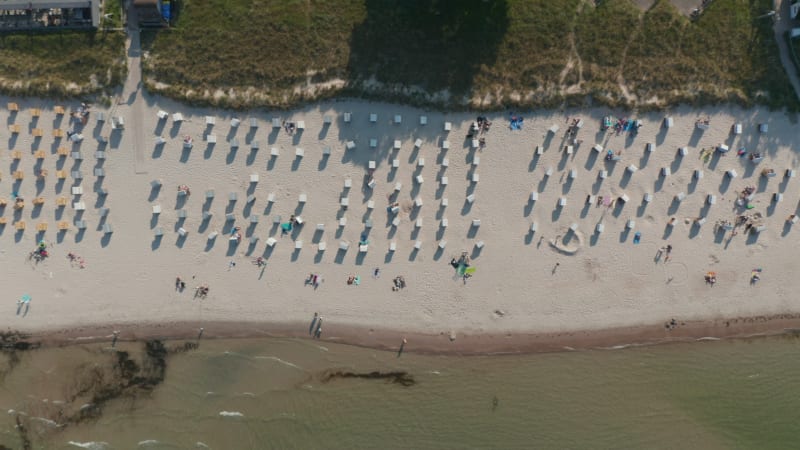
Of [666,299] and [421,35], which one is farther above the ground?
[421,35]

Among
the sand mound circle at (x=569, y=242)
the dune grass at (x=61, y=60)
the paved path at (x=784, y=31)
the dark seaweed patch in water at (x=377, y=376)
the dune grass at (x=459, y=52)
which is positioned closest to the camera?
the dune grass at (x=61, y=60)

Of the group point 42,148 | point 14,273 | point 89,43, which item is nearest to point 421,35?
point 89,43

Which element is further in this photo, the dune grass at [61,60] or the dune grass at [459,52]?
the dune grass at [459,52]

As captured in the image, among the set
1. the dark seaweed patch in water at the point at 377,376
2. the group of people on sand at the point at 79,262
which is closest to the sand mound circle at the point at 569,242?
the dark seaweed patch in water at the point at 377,376

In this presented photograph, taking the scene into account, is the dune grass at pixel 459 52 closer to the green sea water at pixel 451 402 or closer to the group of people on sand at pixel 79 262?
the group of people on sand at pixel 79 262

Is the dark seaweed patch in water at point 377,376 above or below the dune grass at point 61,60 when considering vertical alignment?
below

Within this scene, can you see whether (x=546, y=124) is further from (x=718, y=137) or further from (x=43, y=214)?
(x=43, y=214)

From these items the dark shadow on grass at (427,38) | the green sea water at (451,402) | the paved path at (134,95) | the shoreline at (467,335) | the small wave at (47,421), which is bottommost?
the small wave at (47,421)
